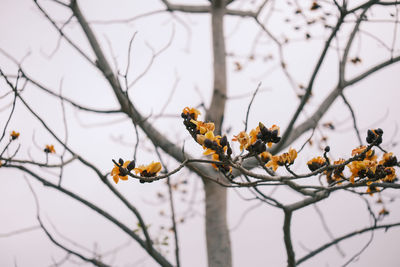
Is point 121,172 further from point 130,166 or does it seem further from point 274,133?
point 274,133

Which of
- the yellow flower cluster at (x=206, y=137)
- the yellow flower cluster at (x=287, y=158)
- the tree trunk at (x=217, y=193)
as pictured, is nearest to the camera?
the yellow flower cluster at (x=206, y=137)

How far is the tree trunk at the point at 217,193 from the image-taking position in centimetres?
266

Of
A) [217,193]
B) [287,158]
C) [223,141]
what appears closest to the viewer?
[223,141]

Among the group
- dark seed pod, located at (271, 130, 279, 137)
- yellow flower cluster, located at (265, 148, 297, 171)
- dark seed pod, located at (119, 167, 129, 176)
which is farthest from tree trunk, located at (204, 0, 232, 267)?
dark seed pod, located at (119, 167, 129, 176)

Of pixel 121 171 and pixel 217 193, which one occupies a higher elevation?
pixel 217 193

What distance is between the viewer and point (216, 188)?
2.95 metres

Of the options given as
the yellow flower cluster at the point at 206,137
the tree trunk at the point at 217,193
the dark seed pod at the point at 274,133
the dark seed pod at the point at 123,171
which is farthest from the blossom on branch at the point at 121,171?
the tree trunk at the point at 217,193

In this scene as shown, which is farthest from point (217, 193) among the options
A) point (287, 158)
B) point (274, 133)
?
point (274, 133)

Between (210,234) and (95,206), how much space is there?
3.65 feet

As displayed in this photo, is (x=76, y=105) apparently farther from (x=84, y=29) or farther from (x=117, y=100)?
(x=84, y=29)

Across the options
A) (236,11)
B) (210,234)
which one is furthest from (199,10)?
(210,234)

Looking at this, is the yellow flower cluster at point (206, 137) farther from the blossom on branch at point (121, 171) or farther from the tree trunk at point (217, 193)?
the tree trunk at point (217, 193)

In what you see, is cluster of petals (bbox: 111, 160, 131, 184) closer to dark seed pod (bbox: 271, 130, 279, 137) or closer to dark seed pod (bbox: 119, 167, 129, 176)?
dark seed pod (bbox: 119, 167, 129, 176)

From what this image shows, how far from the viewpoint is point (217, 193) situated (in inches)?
116
